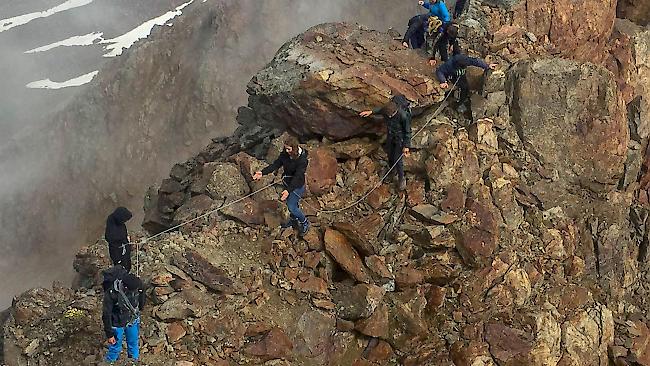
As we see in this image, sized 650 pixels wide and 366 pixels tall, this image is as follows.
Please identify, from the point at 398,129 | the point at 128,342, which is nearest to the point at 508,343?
the point at 398,129

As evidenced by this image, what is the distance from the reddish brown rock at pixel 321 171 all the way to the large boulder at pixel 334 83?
79cm

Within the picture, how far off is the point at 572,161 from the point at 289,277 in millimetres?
9211

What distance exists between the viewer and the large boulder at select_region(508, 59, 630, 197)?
15633mm

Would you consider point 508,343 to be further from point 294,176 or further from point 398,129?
point 294,176

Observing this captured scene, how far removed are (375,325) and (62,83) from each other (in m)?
78.1

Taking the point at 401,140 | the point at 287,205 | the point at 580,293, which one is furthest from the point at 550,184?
the point at 287,205

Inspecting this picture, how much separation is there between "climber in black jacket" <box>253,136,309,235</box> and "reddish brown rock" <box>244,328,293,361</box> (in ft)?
8.51

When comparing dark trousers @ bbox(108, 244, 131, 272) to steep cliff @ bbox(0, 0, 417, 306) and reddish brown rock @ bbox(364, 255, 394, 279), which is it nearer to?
reddish brown rock @ bbox(364, 255, 394, 279)

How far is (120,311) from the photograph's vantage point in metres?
9.82

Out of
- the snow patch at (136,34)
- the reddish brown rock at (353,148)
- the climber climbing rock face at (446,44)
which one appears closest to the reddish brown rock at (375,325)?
the reddish brown rock at (353,148)

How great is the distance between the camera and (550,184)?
15.5 meters

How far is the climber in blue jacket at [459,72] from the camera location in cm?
1530

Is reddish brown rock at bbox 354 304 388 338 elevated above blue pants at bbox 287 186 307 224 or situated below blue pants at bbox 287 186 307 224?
below

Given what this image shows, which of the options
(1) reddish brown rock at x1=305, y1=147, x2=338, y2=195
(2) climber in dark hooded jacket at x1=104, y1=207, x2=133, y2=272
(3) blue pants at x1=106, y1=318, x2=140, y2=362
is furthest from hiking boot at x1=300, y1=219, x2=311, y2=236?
(3) blue pants at x1=106, y1=318, x2=140, y2=362
